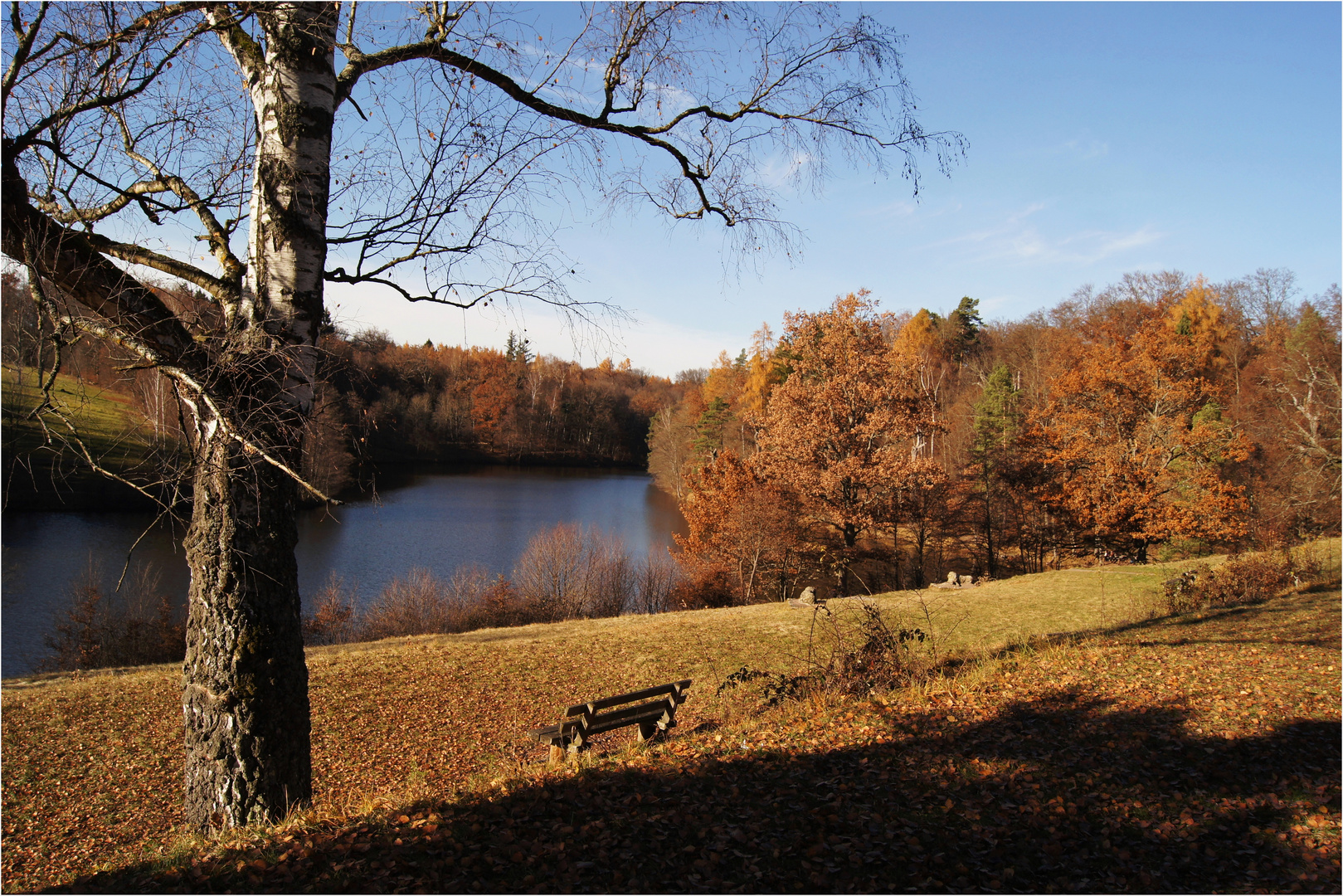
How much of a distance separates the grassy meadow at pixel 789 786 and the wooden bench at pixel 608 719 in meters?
0.40

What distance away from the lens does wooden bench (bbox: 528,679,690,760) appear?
633 cm

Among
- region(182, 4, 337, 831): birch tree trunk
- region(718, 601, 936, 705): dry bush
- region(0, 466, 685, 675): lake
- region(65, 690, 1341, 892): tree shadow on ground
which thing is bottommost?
region(0, 466, 685, 675): lake

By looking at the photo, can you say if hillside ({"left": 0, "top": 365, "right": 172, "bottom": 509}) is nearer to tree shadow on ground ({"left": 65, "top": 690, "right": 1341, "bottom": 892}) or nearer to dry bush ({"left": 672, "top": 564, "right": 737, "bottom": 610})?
tree shadow on ground ({"left": 65, "top": 690, "right": 1341, "bottom": 892})

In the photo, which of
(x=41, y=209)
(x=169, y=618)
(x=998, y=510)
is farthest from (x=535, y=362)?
(x=998, y=510)

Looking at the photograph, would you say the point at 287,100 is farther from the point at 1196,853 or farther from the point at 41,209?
the point at 1196,853

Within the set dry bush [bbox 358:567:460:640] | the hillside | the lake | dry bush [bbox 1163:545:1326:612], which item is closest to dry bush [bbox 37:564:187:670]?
the lake

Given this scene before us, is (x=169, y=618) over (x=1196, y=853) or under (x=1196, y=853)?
under

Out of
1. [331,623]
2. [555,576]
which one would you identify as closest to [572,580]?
[555,576]

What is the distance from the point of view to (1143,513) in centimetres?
2217

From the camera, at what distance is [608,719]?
21.3ft

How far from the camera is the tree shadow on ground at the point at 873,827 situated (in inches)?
134

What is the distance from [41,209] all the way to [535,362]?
2.84m

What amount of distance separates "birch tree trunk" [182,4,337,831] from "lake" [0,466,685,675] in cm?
76

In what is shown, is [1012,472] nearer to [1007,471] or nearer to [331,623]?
[1007,471]
